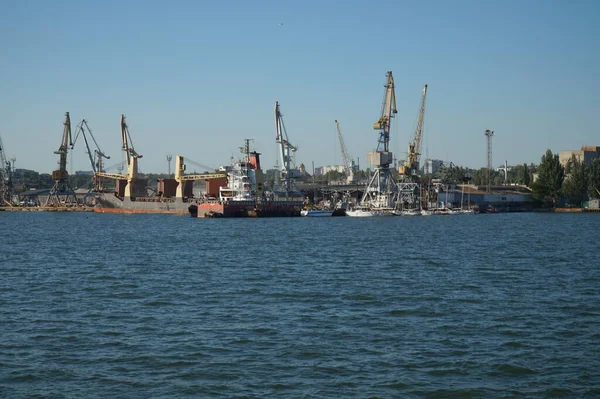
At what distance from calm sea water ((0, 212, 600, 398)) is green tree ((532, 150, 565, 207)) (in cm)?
9077

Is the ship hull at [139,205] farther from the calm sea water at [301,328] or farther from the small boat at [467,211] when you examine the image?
the calm sea water at [301,328]

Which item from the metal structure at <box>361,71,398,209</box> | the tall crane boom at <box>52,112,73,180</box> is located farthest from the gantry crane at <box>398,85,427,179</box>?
the tall crane boom at <box>52,112,73,180</box>

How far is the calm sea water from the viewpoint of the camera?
13.6 meters

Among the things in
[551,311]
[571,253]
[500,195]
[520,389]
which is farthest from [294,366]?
[500,195]

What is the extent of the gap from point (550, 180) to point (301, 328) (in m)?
111

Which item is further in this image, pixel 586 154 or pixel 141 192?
pixel 586 154

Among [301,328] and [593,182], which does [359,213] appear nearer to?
[593,182]

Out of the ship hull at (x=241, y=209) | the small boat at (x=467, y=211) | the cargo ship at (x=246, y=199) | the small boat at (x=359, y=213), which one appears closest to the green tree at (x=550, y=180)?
the small boat at (x=467, y=211)

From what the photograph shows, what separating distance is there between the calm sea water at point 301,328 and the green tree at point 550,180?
90.8m

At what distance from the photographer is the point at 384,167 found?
107875 mm

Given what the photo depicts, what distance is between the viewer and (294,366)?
1459 centimetres

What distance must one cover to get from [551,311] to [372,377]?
8.38 metres

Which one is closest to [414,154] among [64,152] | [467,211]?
[467,211]

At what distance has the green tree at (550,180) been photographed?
120812mm
